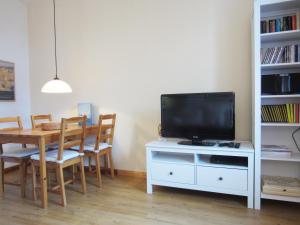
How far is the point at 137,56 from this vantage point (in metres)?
3.30

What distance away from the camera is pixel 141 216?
222 cm

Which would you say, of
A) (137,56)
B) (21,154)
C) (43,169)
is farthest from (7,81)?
(137,56)

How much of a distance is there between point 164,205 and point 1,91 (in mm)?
3036

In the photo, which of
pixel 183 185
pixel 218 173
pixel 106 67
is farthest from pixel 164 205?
pixel 106 67

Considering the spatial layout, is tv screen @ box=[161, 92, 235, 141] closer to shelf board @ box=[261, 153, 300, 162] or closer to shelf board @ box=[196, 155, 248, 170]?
shelf board @ box=[196, 155, 248, 170]

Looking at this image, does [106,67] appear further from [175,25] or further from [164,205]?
[164,205]

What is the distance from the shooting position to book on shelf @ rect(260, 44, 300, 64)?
232 centimetres

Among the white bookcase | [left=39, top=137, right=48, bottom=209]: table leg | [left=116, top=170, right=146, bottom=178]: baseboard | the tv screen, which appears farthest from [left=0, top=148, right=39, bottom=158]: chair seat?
the white bookcase

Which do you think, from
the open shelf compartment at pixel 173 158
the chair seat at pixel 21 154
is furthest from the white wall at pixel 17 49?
the open shelf compartment at pixel 173 158

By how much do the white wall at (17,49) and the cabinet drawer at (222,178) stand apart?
313 cm

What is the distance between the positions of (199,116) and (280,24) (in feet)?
4.14

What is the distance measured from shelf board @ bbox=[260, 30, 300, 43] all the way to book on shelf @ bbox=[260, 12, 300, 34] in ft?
0.20

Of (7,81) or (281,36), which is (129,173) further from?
(281,36)

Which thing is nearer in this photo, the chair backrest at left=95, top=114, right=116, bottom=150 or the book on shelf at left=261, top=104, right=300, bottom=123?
the book on shelf at left=261, top=104, right=300, bottom=123
